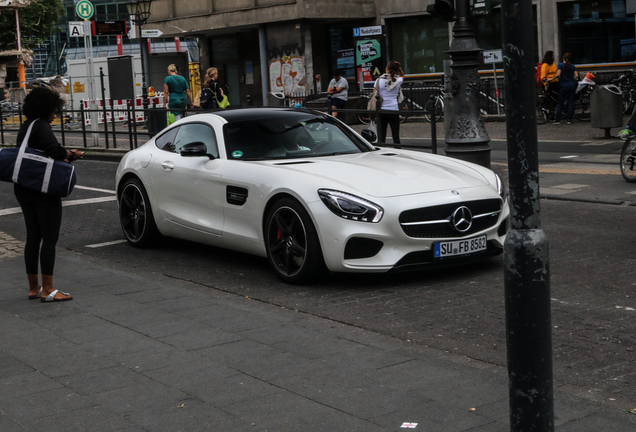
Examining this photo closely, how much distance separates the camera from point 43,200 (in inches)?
273

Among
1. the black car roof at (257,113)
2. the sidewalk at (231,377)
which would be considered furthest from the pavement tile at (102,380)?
the black car roof at (257,113)

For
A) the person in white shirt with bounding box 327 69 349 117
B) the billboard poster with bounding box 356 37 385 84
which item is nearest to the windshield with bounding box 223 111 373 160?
the person in white shirt with bounding box 327 69 349 117

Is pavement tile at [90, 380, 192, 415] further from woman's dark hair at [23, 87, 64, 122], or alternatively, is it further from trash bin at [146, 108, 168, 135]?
trash bin at [146, 108, 168, 135]

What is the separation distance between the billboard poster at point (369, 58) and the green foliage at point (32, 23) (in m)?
39.0

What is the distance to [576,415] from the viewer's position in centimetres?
411

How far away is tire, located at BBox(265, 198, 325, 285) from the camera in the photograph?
23.2 feet

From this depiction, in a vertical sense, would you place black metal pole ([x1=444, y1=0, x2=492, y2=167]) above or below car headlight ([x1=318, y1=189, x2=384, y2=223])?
above

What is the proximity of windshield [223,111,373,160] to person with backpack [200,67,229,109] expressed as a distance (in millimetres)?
13148

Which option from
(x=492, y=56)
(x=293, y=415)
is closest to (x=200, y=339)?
(x=293, y=415)

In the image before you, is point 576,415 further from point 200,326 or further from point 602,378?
point 200,326

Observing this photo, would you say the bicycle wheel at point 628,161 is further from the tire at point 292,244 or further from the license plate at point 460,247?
the tire at point 292,244

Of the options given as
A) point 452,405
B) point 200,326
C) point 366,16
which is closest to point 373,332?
point 200,326

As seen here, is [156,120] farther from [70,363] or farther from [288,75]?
[288,75]

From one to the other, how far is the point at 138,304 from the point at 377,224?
1862mm
